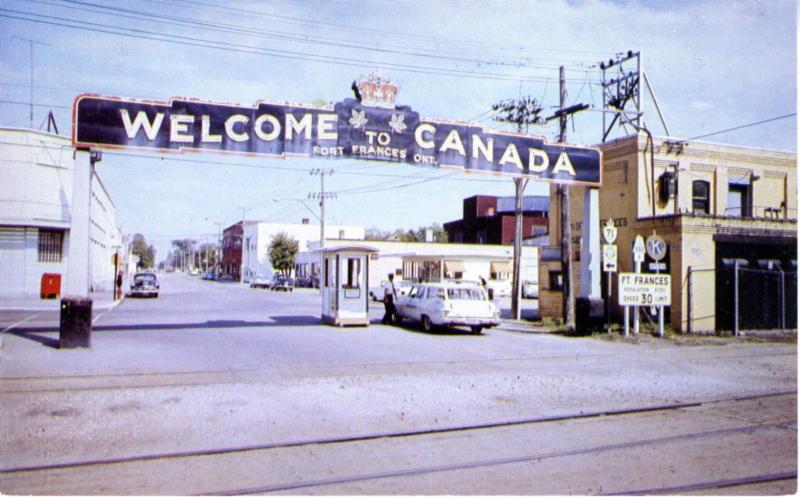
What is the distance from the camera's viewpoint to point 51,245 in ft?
104

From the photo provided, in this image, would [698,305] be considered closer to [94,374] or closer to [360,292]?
[360,292]

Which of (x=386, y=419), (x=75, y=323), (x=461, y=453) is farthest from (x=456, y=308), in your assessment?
(x=461, y=453)

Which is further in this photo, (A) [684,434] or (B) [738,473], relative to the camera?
(A) [684,434]

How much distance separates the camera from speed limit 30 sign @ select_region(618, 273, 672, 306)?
18.2 meters

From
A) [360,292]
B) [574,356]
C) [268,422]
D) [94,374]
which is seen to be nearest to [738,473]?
[268,422]

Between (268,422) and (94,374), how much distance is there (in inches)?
184

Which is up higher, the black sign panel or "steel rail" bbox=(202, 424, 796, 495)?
the black sign panel

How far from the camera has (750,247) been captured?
21562mm

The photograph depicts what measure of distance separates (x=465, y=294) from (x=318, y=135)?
6.93 meters

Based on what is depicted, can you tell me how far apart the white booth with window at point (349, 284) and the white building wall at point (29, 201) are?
18.1 meters

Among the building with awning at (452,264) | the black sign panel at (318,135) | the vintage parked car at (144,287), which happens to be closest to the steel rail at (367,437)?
the black sign panel at (318,135)

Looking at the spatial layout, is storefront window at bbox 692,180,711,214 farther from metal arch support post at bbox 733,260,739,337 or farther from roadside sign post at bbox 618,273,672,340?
roadside sign post at bbox 618,273,672,340

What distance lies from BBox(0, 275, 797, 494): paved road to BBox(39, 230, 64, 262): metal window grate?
18.8 meters

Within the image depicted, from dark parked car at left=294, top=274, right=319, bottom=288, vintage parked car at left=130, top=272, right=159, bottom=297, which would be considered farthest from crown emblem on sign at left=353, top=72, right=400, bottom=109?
dark parked car at left=294, top=274, right=319, bottom=288
